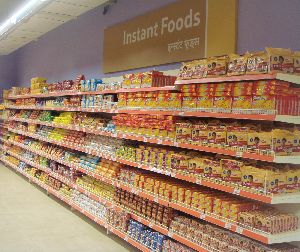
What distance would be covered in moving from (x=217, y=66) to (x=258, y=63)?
1.60 ft

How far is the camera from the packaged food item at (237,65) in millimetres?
3285

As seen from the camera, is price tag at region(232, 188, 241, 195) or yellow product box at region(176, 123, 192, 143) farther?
yellow product box at region(176, 123, 192, 143)

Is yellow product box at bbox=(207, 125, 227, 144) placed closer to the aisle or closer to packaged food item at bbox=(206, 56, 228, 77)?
packaged food item at bbox=(206, 56, 228, 77)

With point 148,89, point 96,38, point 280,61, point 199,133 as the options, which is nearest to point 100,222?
point 148,89

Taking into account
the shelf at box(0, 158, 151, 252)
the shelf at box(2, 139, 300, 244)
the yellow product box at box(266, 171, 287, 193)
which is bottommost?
the shelf at box(0, 158, 151, 252)

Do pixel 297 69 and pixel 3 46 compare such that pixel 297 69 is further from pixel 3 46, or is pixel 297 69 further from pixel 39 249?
pixel 3 46

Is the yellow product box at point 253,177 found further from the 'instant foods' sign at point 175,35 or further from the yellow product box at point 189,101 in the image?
the 'instant foods' sign at point 175,35

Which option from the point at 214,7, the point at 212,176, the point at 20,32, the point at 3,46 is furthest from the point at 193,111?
the point at 3,46

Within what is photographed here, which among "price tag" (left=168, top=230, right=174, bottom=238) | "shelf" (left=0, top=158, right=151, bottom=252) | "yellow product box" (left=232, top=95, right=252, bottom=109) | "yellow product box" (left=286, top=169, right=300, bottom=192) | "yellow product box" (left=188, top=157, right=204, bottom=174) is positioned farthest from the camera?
"shelf" (left=0, top=158, right=151, bottom=252)

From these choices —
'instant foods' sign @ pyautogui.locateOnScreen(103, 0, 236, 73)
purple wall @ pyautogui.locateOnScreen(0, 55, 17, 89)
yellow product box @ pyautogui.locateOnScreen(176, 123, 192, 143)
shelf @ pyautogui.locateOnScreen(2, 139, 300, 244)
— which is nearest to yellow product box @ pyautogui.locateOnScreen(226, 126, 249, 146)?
yellow product box @ pyautogui.locateOnScreen(176, 123, 192, 143)

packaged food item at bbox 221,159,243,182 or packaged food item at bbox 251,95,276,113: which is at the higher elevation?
packaged food item at bbox 251,95,276,113

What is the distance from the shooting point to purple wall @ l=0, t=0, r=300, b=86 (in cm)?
368

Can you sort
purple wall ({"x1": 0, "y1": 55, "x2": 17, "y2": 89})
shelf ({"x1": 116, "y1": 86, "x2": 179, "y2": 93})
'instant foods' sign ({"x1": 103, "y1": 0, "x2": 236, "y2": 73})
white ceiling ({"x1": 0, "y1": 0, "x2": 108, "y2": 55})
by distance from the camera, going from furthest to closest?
purple wall ({"x1": 0, "y1": 55, "x2": 17, "y2": 89}), white ceiling ({"x1": 0, "y1": 0, "x2": 108, "y2": 55}), 'instant foods' sign ({"x1": 103, "y1": 0, "x2": 236, "y2": 73}), shelf ({"x1": 116, "y1": 86, "x2": 179, "y2": 93})

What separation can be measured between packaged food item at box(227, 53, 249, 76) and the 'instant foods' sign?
832 millimetres
